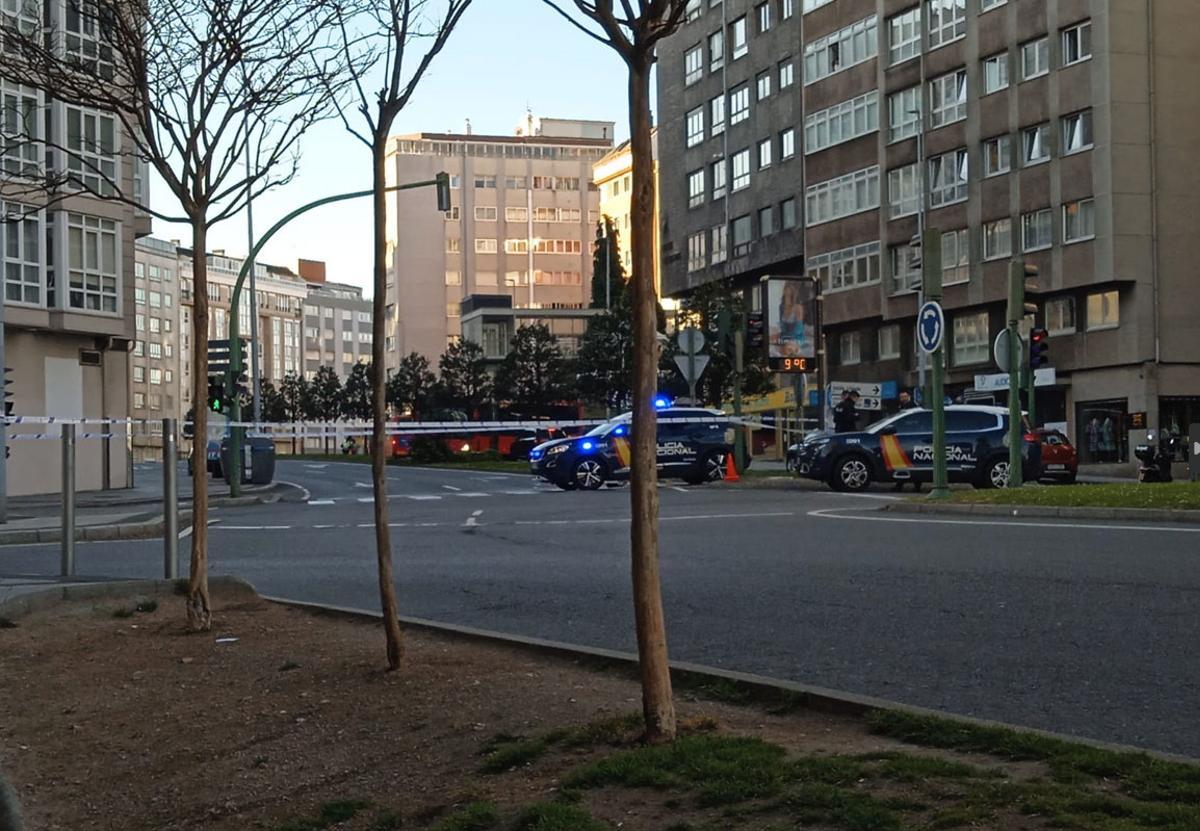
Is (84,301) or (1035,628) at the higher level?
(84,301)

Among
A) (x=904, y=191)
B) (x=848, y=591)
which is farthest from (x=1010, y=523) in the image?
(x=904, y=191)

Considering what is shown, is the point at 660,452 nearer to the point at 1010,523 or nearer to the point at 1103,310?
the point at 1010,523

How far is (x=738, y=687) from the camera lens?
7.12 m

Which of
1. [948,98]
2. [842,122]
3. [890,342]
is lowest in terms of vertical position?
[890,342]

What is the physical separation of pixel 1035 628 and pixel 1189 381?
138 feet

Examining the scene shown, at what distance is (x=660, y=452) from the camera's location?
33094 mm

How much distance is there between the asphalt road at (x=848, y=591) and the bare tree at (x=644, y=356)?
167 centimetres

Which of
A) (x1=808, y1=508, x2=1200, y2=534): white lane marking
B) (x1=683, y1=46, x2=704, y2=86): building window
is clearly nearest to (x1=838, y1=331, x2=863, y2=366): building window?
(x1=683, y1=46, x2=704, y2=86): building window

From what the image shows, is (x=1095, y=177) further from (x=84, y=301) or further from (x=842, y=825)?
(x=842, y=825)

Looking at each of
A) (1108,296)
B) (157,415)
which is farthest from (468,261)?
(1108,296)

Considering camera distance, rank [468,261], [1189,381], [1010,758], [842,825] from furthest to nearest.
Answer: [468,261] < [1189,381] < [1010,758] < [842,825]

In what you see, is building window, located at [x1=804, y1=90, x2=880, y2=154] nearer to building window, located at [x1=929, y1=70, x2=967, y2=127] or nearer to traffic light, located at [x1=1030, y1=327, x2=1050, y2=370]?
building window, located at [x1=929, y1=70, x2=967, y2=127]

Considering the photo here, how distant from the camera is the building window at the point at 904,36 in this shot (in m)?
57.1

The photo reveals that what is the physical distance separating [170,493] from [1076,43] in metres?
43.5
